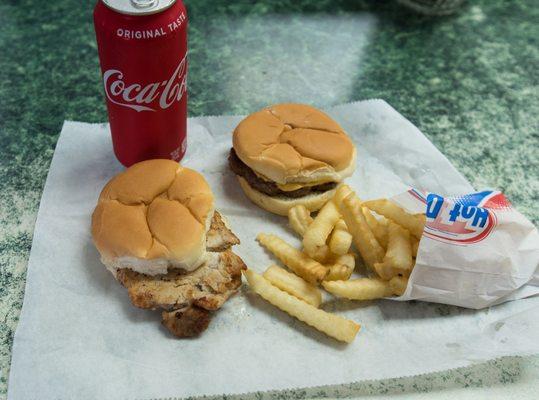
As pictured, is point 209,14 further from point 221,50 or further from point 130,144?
point 130,144

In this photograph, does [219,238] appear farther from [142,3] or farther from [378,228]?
[142,3]

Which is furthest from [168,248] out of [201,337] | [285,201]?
[285,201]

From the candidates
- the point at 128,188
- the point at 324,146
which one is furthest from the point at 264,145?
the point at 128,188

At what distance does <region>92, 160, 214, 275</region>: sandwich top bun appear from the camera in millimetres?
1770

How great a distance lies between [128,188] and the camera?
1.93 metres

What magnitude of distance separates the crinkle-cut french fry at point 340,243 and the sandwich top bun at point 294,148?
259 mm

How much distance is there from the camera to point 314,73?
2922 mm

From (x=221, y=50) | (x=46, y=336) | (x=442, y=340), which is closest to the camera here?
(x=46, y=336)

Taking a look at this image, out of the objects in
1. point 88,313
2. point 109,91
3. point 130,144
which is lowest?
point 88,313

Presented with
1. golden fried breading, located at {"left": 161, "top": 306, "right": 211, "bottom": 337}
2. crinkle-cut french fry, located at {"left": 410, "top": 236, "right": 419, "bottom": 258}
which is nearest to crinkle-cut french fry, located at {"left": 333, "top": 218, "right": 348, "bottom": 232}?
crinkle-cut french fry, located at {"left": 410, "top": 236, "right": 419, "bottom": 258}

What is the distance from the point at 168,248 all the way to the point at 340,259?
1.93 feet

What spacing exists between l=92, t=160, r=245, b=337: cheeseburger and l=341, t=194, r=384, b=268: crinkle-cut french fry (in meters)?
0.39

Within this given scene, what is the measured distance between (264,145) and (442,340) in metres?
0.92

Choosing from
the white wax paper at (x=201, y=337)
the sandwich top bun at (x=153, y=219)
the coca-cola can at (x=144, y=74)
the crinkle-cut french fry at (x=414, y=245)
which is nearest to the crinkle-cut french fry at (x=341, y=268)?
the white wax paper at (x=201, y=337)
